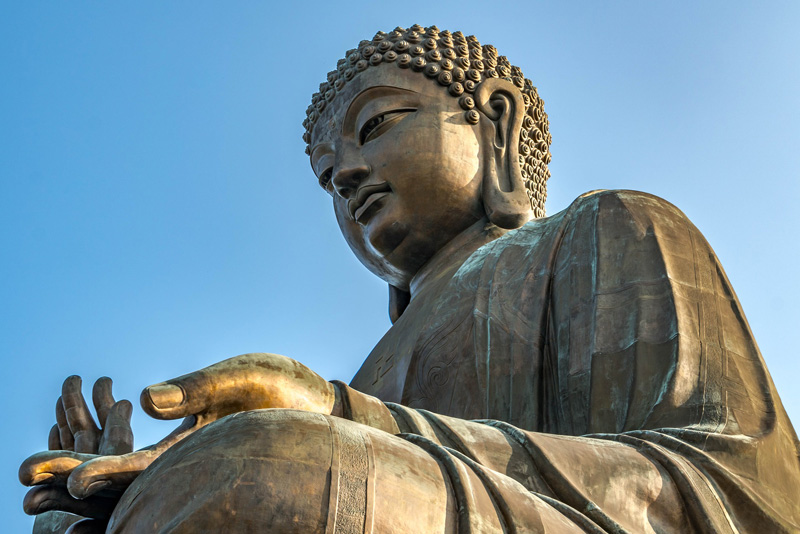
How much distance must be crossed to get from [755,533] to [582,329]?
1610 mm

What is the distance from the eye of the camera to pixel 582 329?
22.3 ft

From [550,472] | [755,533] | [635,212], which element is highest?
[635,212]

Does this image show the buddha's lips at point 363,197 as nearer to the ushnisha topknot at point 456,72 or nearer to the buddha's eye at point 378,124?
the buddha's eye at point 378,124

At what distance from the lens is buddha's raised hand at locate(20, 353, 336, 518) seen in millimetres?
4660

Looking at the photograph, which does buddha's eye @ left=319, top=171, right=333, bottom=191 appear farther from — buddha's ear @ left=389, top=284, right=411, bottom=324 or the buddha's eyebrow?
buddha's ear @ left=389, top=284, right=411, bottom=324

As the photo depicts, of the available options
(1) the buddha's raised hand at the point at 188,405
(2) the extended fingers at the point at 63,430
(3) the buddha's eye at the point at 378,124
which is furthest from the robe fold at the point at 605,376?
(2) the extended fingers at the point at 63,430

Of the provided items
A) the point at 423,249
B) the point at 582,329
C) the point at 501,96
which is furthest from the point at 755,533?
the point at 501,96

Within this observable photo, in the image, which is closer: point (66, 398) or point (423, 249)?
point (66, 398)

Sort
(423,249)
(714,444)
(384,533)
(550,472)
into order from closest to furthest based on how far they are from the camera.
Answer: (384,533), (550,472), (714,444), (423,249)

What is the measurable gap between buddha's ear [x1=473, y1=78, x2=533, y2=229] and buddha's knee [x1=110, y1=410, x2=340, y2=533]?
14.1 feet

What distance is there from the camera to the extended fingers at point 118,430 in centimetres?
604

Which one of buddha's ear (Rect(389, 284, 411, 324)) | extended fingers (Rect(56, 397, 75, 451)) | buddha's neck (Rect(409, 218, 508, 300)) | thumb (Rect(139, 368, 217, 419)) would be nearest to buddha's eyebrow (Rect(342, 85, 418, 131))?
buddha's neck (Rect(409, 218, 508, 300))

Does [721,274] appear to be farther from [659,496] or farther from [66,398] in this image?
[66,398]

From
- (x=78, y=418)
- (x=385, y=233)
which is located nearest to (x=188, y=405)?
(x=78, y=418)
